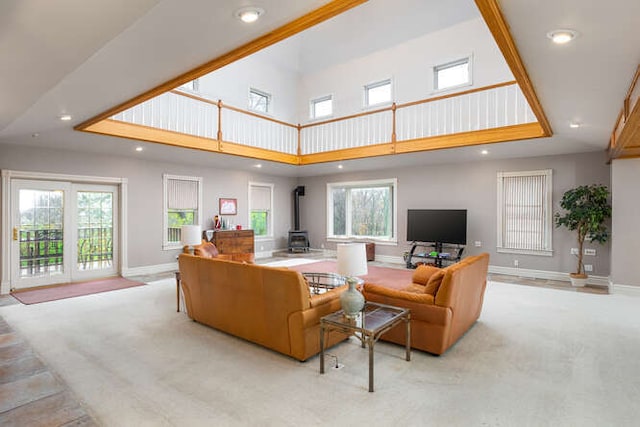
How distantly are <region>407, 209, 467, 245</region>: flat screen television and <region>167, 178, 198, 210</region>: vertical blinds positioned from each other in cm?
511

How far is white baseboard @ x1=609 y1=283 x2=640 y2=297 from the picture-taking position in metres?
5.46

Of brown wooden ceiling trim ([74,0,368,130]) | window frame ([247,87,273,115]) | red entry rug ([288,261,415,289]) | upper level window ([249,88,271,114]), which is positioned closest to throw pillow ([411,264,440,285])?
red entry rug ([288,261,415,289])

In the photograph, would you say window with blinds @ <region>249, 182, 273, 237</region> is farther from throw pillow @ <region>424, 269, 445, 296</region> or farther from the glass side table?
throw pillow @ <region>424, 269, 445, 296</region>

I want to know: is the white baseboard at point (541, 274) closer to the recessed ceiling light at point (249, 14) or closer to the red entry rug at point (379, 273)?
the red entry rug at point (379, 273)

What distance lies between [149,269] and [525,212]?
315 inches

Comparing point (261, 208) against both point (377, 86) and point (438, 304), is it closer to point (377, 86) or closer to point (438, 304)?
point (377, 86)

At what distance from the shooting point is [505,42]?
7.77ft

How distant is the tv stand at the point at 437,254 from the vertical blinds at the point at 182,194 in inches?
205

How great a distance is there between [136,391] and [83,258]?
5227 mm

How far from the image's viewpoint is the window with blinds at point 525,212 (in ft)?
22.1

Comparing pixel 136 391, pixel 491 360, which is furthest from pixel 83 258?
pixel 491 360

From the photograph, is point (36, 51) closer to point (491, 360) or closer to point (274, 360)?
point (274, 360)

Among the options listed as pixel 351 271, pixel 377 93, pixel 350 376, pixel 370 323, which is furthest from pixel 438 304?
pixel 377 93

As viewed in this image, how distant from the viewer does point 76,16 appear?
192 centimetres
